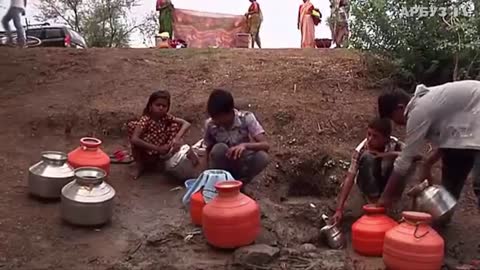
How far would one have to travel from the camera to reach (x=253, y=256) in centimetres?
346

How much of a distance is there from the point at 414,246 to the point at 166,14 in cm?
922

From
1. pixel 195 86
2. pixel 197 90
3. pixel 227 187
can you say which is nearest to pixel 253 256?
pixel 227 187

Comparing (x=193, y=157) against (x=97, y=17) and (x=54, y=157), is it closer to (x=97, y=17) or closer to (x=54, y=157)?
(x=54, y=157)

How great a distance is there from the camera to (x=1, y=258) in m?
3.46

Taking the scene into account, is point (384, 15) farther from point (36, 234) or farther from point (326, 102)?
point (36, 234)

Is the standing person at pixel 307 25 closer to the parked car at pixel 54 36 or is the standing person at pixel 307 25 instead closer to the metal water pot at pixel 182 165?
the parked car at pixel 54 36

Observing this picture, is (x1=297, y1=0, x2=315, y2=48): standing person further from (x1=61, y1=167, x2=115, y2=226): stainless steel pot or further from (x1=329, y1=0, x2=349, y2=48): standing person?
(x1=61, y1=167, x2=115, y2=226): stainless steel pot

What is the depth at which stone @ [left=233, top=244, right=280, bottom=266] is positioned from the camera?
3.45 metres

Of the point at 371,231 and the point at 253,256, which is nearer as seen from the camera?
the point at 253,256

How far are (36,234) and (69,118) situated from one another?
2.24 metres

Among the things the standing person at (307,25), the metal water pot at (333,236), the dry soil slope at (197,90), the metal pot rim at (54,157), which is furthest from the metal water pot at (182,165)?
the standing person at (307,25)

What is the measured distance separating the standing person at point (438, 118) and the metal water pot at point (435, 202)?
0.19m

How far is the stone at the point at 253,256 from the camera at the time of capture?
11.3 ft

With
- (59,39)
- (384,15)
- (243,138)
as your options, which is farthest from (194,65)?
(59,39)
